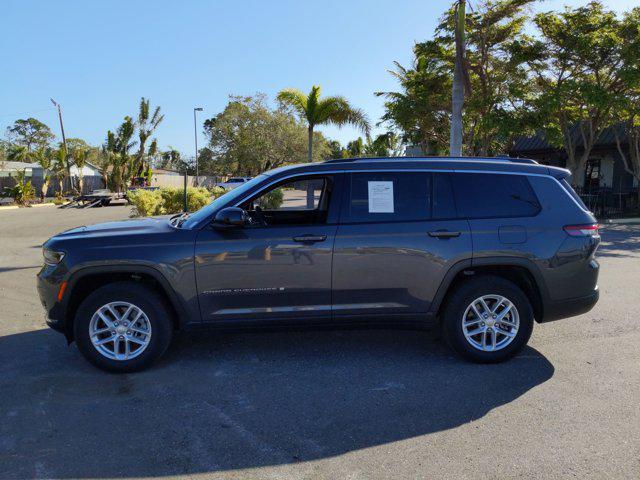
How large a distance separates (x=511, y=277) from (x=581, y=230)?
752 millimetres

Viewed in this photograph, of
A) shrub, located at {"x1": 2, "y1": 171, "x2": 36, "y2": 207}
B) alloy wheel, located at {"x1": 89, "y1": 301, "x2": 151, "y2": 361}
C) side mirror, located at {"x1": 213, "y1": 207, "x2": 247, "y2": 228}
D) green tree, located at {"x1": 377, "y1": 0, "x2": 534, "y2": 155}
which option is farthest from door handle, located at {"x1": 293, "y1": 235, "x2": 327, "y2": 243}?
shrub, located at {"x1": 2, "y1": 171, "x2": 36, "y2": 207}

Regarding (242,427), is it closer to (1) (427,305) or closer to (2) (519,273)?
(1) (427,305)

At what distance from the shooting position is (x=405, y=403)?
3701mm

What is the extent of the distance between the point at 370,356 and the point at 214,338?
1.69 meters

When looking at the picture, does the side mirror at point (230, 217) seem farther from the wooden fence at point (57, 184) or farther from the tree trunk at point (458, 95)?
the wooden fence at point (57, 184)

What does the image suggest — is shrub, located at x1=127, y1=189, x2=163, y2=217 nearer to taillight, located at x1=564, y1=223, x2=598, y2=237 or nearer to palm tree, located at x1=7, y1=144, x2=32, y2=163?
taillight, located at x1=564, y1=223, x2=598, y2=237

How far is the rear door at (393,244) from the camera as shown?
167 inches

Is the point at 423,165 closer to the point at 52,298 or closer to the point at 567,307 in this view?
the point at 567,307

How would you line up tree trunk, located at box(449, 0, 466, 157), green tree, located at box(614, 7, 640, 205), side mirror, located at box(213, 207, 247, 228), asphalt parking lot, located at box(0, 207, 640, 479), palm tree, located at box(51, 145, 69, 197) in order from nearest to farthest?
asphalt parking lot, located at box(0, 207, 640, 479), side mirror, located at box(213, 207, 247, 228), tree trunk, located at box(449, 0, 466, 157), green tree, located at box(614, 7, 640, 205), palm tree, located at box(51, 145, 69, 197)

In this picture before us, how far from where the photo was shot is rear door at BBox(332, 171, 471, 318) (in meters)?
4.25

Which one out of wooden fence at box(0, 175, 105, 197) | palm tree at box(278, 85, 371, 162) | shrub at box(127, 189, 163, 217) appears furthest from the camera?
wooden fence at box(0, 175, 105, 197)

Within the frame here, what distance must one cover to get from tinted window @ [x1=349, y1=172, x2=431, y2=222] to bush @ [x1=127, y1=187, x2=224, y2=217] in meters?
8.74

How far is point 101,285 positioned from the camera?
4.31 m

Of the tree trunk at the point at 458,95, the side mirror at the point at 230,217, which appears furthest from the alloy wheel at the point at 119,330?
the tree trunk at the point at 458,95
